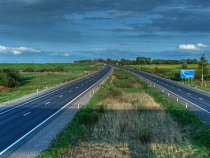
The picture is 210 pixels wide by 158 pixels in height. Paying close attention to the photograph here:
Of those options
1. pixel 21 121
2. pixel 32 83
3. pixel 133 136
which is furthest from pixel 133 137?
pixel 32 83

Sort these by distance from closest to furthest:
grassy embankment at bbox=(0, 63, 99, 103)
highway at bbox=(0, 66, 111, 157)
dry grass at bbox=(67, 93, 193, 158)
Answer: dry grass at bbox=(67, 93, 193, 158), highway at bbox=(0, 66, 111, 157), grassy embankment at bbox=(0, 63, 99, 103)

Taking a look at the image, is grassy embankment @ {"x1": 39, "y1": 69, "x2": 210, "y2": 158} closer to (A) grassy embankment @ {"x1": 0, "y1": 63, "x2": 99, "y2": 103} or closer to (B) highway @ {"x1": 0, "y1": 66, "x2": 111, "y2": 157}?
(B) highway @ {"x1": 0, "y1": 66, "x2": 111, "y2": 157}

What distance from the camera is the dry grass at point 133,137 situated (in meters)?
14.3

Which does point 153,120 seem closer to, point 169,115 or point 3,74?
point 169,115

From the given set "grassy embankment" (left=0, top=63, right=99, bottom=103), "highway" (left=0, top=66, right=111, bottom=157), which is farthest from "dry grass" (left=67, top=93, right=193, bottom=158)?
"grassy embankment" (left=0, top=63, right=99, bottom=103)

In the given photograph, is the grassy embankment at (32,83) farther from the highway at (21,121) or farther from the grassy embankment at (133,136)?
the grassy embankment at (133,136)

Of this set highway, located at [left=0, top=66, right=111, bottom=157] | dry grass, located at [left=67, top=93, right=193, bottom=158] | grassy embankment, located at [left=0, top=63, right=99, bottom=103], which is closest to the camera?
dry grass, located at [left=67, top=93, right=193, bottom=158]

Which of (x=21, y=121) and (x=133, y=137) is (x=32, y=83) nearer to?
(x=21, y=121)

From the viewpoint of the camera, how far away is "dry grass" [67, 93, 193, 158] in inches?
561

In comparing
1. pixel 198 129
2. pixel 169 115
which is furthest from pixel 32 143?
pixel 169 115

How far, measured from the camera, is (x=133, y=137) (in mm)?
17531

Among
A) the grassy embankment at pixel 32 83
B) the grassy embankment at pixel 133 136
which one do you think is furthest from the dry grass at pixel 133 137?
the grassy embankment at pixel 32 83

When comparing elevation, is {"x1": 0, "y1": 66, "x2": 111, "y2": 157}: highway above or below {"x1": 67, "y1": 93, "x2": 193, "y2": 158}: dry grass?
above

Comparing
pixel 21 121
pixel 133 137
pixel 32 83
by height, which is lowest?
pixel 32 83
